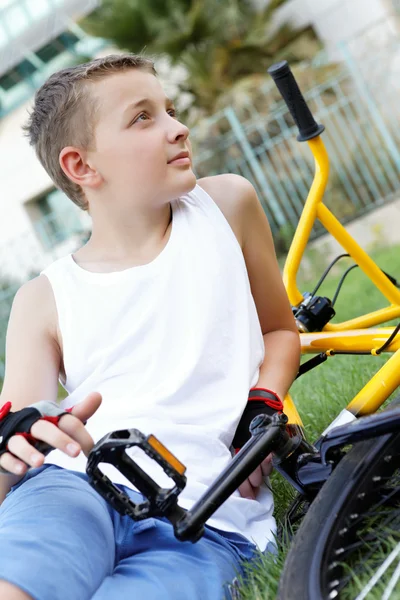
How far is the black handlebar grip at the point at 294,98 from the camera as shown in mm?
2359

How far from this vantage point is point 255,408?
1686 millimetres

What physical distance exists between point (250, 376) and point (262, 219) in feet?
1.46

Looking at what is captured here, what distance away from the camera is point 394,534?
129 centimetres

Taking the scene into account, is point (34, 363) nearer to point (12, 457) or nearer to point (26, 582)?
point (12, 457)

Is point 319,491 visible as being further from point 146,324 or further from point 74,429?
point 146,324

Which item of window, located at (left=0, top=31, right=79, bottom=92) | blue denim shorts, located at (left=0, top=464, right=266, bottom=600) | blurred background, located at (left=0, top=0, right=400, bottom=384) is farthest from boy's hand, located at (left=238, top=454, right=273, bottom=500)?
window, located at (left=0, top=31, right=79, bottom=92)

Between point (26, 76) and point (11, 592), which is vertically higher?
point (26, 76)

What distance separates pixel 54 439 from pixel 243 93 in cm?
959

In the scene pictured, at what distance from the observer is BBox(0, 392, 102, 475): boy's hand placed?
4.27 ft

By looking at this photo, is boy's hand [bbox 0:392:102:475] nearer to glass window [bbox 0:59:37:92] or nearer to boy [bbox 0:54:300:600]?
boy [bbox 0:54:300:600]

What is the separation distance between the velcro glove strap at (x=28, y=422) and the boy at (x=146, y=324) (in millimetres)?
69

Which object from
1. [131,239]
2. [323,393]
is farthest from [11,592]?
[323,393]

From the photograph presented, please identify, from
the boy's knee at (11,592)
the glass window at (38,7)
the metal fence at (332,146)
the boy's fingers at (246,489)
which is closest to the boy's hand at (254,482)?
the boy's fingers at (246,489)

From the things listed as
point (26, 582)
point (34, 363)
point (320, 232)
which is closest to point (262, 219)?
point (34, 363)
